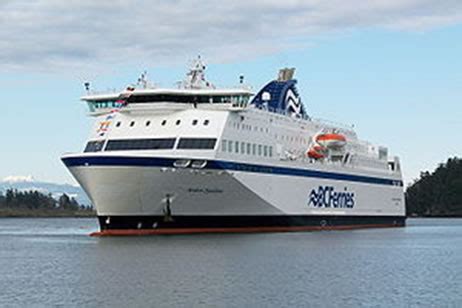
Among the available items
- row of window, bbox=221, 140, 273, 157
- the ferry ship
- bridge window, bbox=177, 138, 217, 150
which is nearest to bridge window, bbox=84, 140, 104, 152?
the ferry ship

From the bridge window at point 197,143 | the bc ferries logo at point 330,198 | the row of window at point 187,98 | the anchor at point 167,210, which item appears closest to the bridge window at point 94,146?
the row of window at point 187,98

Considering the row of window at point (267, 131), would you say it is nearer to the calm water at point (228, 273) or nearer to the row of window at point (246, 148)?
the row of window at point (246, 148)

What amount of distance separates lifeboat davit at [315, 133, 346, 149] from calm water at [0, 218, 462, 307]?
613 inches

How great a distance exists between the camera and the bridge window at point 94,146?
2176 inches

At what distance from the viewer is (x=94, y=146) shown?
5581 centimetres

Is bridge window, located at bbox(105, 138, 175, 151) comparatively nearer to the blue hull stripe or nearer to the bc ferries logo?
Result: the blue hull stripe

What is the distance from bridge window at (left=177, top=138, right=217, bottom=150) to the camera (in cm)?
5309

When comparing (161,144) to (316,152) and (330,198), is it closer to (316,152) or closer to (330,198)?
(316,152)

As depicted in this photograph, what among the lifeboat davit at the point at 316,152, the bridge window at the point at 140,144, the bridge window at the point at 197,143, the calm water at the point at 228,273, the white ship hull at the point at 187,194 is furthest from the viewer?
the lifeboat davit at the point at 316,152

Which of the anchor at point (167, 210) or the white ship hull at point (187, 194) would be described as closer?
the white ship hull at point (187, 194)

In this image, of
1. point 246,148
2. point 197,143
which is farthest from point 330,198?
point 197,143

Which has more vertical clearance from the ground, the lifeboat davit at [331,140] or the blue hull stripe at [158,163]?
the lifeboat davit at [331,140]

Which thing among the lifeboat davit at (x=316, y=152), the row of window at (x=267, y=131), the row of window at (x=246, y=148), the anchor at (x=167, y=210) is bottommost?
the anchor at (x=167, y=210)

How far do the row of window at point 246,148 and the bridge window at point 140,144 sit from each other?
3.24 m
